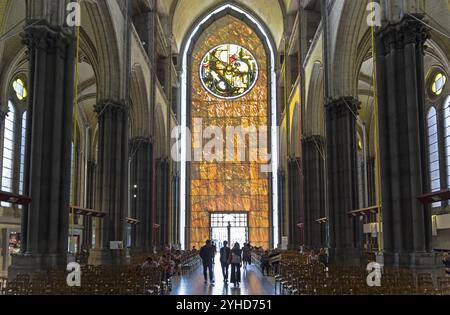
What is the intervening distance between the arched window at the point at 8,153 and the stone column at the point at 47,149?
17.4 meters

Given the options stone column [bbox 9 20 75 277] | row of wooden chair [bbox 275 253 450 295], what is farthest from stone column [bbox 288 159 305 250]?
row of wooden chair [bbox 275 253 450 295]

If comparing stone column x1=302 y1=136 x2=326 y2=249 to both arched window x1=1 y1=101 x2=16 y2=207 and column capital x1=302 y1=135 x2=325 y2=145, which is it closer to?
column capital x1=302 y1=135 x2=325 y2=145

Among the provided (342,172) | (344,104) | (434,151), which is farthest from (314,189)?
(344,104)

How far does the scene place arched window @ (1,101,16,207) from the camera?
34250 mm

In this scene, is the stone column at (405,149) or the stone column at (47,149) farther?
the stone column at (47,149)

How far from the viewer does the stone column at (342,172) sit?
27.8 m

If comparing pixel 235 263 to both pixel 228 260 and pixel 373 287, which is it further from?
pixel 373 287

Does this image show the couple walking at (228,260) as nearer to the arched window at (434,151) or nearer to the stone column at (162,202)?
the arched window at (434,151)

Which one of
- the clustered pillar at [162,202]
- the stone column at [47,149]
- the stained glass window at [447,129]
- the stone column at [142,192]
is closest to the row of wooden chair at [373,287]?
the stone column at [47,149]

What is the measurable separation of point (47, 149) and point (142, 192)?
65.5 ft

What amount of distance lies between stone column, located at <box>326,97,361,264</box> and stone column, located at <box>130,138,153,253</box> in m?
14.0

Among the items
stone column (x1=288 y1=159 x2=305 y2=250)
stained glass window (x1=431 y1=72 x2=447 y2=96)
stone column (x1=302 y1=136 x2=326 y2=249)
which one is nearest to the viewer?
stained glass window (x1=431 y1=72 x2=447 y2=96)

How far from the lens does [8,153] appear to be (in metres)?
34.7
